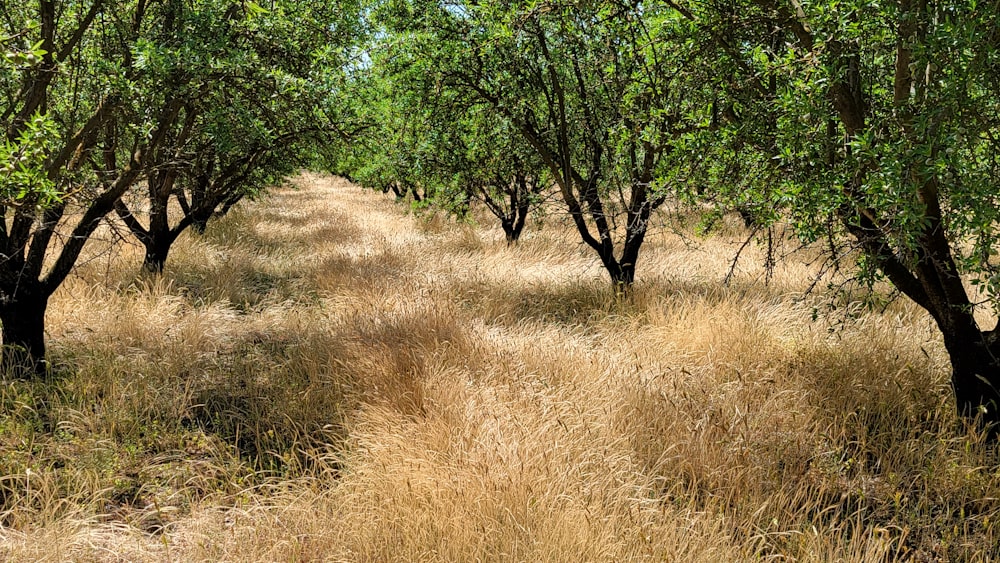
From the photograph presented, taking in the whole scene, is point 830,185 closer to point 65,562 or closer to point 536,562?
point 536,562

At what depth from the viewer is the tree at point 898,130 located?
252cm

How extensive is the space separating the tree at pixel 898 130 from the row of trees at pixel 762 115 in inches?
0.6

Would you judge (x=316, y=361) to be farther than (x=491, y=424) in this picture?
Yes

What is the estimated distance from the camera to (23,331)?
4766 millimetres

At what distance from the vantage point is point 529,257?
401 inches

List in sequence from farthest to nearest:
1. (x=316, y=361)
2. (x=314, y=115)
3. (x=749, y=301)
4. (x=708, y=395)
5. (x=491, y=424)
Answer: (x=749, y=301), (x=316, y=361), (x=314, y=115), (x=708, y=395), (x=491, y=424)

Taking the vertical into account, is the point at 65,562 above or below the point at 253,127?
below

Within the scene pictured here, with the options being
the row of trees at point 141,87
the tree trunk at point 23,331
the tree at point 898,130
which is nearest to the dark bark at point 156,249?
the row of trees at point 141,87

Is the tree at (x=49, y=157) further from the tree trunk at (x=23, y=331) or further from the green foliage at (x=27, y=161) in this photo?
the green foliage at (x=27, y=161)

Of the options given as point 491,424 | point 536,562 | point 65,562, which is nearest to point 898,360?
point 491,424

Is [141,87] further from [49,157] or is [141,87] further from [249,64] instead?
[49,157]

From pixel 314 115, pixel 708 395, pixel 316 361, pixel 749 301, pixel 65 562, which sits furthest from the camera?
pixel 749 301

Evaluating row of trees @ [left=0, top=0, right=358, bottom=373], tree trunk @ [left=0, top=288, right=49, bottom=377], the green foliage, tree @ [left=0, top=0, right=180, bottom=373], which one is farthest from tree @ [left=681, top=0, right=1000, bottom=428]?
tree trunk @ [left=0, top=288, right=49, bottom=377]

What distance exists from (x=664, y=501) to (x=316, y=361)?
3.07 metres
